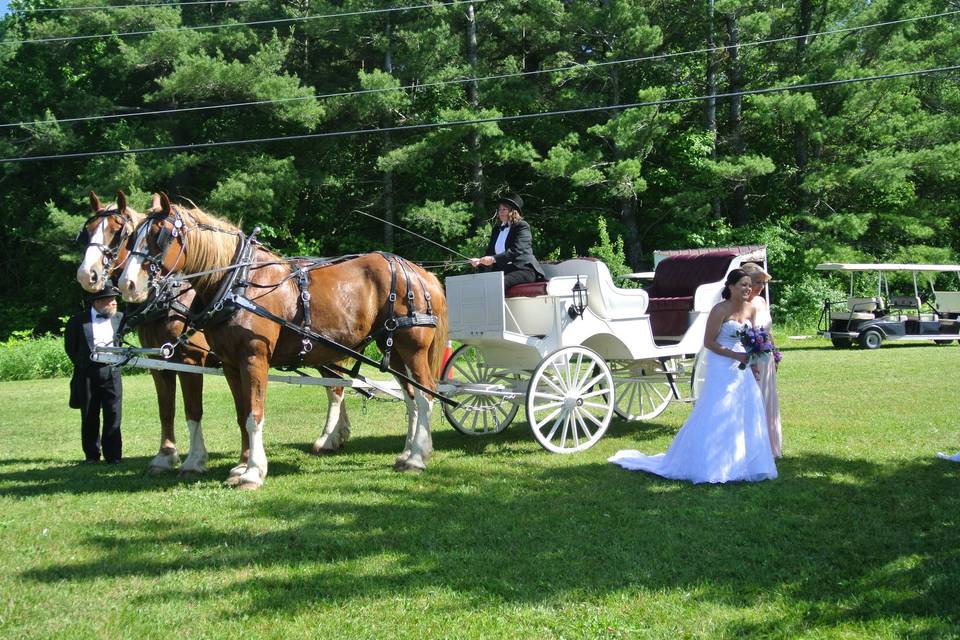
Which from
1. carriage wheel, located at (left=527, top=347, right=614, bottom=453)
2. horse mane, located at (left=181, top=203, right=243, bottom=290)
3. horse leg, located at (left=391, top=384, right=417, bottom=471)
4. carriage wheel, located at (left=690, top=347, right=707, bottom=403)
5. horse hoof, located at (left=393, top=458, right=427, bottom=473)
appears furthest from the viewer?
carriage wheel, located at (left=690, top=347, right=707, bottom=403)

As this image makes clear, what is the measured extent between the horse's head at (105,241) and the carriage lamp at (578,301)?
13.3 ft

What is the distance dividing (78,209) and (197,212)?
851 inches

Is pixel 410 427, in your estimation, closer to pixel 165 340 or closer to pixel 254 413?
pixel 254 413

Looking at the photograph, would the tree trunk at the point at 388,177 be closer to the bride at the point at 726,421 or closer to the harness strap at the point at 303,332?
the harness strap at the point at 303,332

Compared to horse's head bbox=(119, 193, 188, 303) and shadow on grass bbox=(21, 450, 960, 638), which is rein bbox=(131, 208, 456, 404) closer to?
horse's head bbox=(119, 193, 188, 303)

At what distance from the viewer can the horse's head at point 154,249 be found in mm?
6543

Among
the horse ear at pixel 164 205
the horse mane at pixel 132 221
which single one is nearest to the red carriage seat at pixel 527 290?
the horse ear at pixel 164 205

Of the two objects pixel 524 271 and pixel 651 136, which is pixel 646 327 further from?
pixel 651 136

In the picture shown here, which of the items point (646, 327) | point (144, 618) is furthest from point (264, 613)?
point (646, 327)

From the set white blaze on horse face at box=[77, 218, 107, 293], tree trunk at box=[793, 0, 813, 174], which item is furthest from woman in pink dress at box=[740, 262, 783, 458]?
tree trunk at box=[793, 0, 813, 174]

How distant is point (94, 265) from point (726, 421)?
203 inches

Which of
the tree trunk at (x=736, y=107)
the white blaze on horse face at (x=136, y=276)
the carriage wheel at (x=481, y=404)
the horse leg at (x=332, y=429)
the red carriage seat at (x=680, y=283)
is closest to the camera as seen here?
the white blaze on horse face at (x=136, y=276)

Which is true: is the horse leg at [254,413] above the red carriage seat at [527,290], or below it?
below

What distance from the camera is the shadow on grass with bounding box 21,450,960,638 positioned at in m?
4.47
